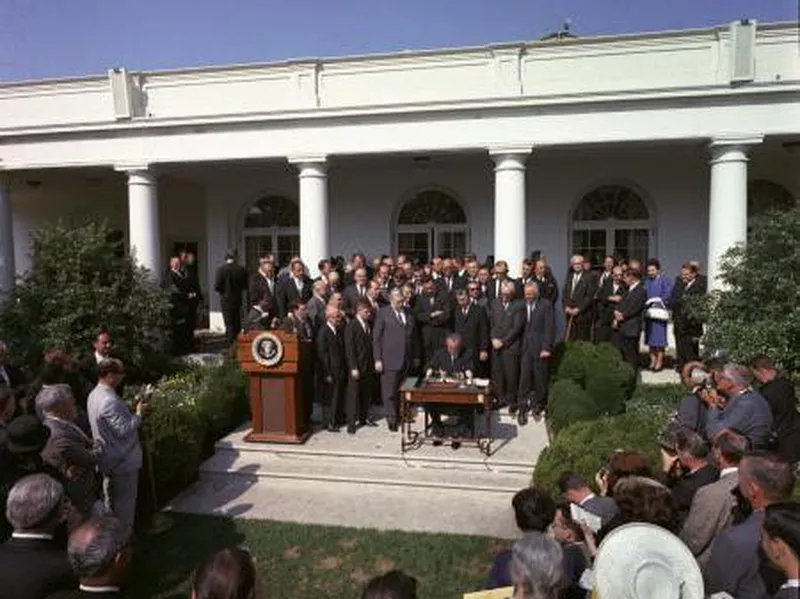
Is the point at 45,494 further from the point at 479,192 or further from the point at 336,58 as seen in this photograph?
the point at 479,192

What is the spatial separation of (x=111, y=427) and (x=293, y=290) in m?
5.77

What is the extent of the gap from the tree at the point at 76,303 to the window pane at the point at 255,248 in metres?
7.10

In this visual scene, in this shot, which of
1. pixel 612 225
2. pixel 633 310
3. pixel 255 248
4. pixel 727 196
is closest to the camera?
pixel 633 310

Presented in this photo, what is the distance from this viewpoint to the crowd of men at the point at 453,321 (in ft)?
29.1

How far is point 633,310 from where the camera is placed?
10703 millimetres

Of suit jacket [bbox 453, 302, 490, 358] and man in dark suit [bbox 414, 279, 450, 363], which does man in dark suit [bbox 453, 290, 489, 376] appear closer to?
suit jacket [bbox 453, 302, 490, 358]

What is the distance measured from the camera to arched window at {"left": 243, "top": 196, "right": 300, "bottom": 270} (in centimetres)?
1744

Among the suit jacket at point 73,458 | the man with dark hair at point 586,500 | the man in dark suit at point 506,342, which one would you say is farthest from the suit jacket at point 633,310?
the suit jacket at point 73,458

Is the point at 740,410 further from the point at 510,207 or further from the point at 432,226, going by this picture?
the point at 432,226

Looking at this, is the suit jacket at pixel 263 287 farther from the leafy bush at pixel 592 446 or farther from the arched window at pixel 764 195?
the arched window at pixel 764 195

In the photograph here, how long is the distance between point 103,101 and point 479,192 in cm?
959

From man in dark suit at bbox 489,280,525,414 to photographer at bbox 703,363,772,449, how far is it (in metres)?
3.76

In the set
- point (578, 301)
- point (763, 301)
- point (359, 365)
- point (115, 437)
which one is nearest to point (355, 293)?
point (359, 365)

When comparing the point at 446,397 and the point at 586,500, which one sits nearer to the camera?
the point at 586,500
